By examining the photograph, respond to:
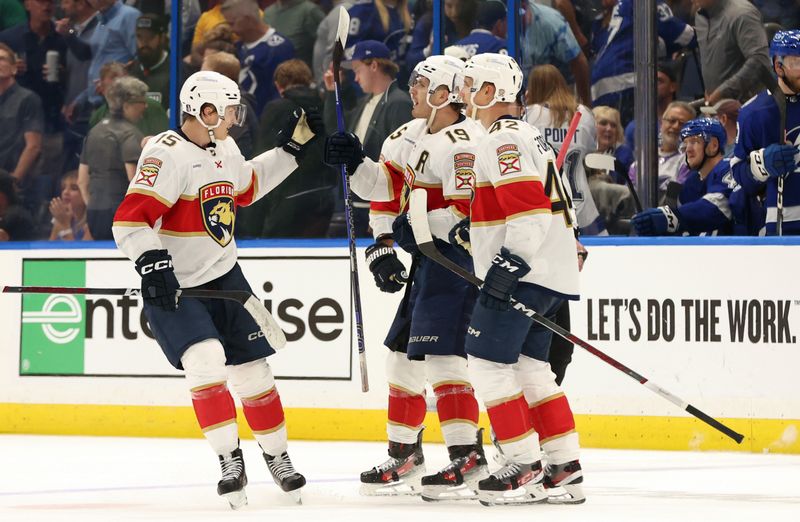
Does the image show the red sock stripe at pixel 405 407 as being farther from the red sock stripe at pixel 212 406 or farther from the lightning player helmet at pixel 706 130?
the lightning player helmet at pixel 706 130

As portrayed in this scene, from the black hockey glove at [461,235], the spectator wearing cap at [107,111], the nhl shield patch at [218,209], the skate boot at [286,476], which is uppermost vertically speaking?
the spectator wearing cap at [107,111]

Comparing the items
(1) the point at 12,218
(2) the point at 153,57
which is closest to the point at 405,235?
(2) the point at 153,57

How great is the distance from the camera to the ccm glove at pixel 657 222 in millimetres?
6469

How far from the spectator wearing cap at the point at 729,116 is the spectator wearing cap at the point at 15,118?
359 centimetres

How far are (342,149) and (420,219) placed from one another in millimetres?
474

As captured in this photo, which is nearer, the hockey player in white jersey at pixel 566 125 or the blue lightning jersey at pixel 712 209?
the blue lightning jersey at pixel 712 209

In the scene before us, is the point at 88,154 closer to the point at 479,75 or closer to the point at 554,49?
the point at 554,49

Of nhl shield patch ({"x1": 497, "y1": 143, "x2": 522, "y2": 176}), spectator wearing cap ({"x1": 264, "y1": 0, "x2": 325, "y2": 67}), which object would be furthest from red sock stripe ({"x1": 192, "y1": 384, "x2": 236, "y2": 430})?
spectator wearing cap ({"x1": 264, "y1": 0, "x2": 325, "y2": 67})

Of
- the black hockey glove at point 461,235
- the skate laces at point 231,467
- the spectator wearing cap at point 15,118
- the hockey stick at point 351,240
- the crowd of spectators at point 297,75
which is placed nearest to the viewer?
the skate laces at point 231,467

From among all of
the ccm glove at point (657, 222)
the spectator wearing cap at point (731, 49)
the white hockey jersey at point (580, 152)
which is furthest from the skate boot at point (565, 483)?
the spectator wearing cap at point (731, 49)

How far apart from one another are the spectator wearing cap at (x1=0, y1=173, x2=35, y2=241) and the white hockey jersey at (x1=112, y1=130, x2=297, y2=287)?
3.09 m

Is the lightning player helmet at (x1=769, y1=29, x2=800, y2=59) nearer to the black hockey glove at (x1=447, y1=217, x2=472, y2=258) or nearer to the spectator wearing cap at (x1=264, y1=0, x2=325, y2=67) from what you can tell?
the black hockey glove at (x1=447, y1=217, x2=472, y2=258)

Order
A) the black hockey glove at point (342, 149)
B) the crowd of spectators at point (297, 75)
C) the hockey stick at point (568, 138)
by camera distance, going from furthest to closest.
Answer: the crowd of spectators at point (297, 75) → the hockey stick at point (568, 138) → the black hockey glove at point (342, 149)

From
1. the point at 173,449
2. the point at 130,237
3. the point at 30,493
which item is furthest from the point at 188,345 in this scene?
the point at 173,449
